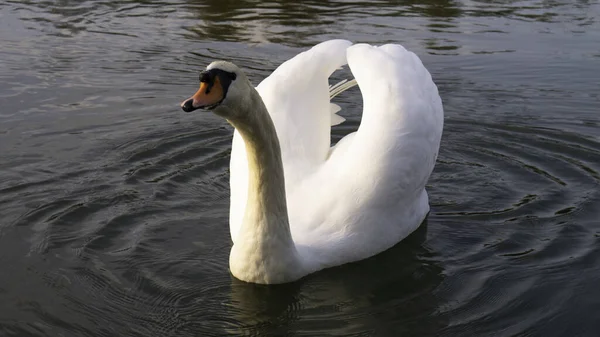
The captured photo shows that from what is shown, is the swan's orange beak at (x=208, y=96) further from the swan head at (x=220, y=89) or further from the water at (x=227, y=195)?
the water at (x=227, y=195)

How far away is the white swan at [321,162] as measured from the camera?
210 inches

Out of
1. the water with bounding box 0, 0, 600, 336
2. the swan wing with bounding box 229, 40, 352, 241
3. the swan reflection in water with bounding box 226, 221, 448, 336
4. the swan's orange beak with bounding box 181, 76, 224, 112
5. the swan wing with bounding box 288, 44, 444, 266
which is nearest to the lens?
the swan's orange beak with bounding box 181, 76, 224, 112

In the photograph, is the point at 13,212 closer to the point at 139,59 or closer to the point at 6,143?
the point at 6,143

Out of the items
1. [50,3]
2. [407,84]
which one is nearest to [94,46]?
[50,3]

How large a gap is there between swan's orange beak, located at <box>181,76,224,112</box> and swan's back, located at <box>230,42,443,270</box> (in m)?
1.51

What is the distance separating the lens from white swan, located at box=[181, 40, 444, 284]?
534 cm

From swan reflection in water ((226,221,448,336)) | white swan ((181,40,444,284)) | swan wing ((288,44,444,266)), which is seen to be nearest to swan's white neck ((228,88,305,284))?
white swan ((181,40,444,284))

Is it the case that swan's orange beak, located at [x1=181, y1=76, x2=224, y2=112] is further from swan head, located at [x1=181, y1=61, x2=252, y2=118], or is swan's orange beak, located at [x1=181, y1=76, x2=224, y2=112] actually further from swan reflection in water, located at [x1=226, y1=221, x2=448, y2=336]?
swan reflection in water, located at [x1=226, y1=221, x2=448, y2=336]

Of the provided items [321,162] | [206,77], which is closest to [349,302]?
[321,162]

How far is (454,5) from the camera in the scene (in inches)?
625

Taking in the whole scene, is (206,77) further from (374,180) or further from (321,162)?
(321,162)

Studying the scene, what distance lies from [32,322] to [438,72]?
23.3 ft

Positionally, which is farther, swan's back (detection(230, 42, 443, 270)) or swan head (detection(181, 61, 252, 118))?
swan's back (detection(230, 42, 443, 270))

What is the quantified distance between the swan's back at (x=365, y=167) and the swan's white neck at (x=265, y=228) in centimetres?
20
